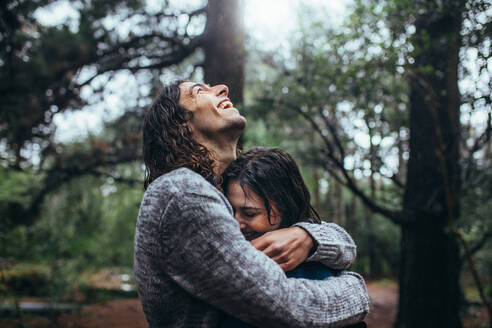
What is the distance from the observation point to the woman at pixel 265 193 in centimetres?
180

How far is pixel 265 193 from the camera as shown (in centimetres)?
182

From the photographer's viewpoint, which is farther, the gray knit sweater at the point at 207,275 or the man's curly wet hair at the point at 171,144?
the man's curly wet hair at the point at 171,144

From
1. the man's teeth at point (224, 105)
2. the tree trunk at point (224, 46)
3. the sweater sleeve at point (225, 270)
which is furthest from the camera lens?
the tree trunk at point (224, 46)

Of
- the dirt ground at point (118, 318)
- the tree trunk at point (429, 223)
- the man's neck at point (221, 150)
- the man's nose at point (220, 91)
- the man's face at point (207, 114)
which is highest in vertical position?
the man's nose at point (220, 91)

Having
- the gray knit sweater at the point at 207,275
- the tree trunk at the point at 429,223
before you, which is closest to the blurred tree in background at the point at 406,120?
the tree trunk at the point at 429,223

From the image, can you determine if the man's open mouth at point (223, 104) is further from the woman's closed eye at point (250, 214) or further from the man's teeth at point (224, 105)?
the woman's closed eye at point (250, 214)

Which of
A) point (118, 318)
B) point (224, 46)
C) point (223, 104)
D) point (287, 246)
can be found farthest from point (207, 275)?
point (118, 318)

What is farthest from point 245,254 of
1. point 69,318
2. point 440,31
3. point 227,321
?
point 69,318

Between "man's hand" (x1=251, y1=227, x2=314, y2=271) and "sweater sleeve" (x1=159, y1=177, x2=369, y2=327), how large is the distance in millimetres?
126

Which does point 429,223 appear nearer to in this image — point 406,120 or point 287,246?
point 406,120

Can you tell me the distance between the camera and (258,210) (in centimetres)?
179

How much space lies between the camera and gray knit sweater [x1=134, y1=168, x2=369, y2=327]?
115 cm

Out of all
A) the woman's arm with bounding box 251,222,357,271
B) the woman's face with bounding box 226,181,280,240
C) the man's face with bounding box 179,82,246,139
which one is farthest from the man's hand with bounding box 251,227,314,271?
the man's face with bounding box 179,82,246,139

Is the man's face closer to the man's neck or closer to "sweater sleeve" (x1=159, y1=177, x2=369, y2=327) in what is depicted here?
the man's neck
